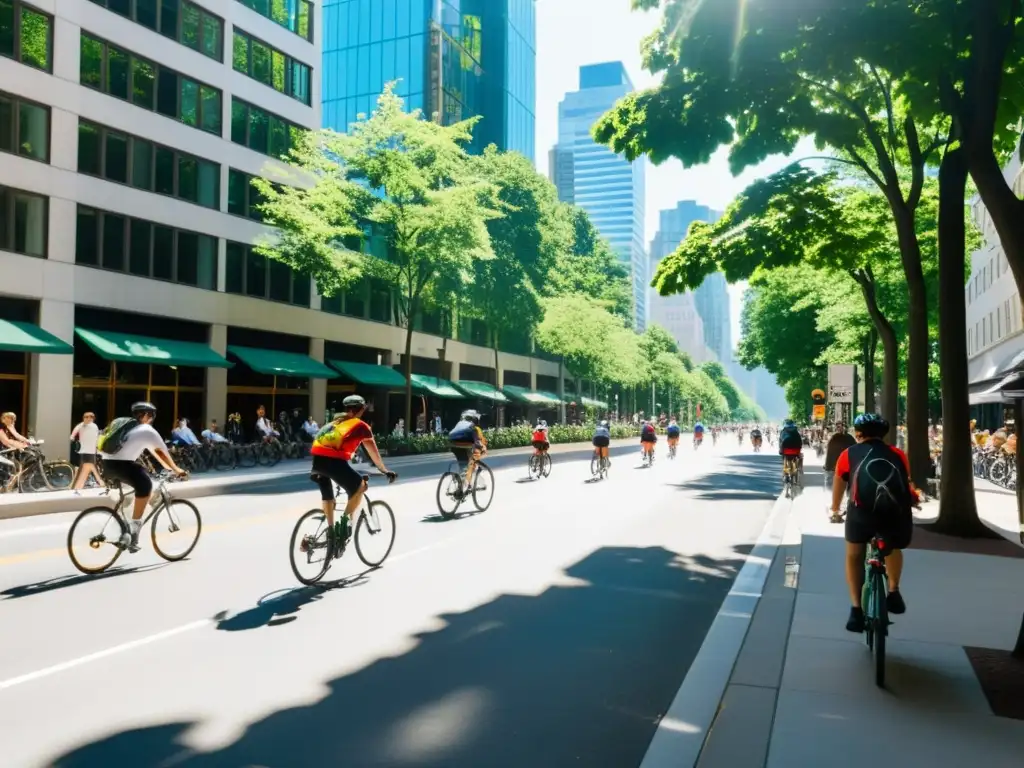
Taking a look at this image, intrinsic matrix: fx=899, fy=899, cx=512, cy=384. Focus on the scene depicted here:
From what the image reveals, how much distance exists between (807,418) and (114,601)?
7798 cm

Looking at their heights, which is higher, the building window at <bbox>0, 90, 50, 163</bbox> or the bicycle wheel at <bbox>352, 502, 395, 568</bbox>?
the building window at <bbox>0, 90, 50, 163</bbox>

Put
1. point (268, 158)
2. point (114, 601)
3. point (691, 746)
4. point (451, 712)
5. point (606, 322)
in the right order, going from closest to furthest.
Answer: point (691, 746) < point (451, 712) < point (114, 601) < point (268, 158) < point (606, 322)

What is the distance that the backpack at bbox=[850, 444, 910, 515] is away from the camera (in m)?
6.01

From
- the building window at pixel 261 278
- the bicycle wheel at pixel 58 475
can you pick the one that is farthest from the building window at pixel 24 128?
the bicycle wheel at pixel 58 475

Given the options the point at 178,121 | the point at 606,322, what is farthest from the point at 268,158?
the point at 606,322

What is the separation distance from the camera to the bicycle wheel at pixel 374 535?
9.50 m

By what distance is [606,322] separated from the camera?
57.2 meters

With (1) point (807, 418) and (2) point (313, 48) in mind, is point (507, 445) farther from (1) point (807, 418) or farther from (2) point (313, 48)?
(1) point (807, 418)

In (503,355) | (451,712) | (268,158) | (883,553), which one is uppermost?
(268,158)

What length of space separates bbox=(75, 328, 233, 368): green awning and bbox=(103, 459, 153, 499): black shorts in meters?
19.1

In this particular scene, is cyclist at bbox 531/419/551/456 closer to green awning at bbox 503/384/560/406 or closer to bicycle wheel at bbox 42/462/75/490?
bicycle wheel at bbox 42/462/75/490

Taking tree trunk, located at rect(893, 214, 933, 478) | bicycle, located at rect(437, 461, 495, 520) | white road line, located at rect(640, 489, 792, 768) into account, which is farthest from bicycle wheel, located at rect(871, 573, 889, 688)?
tree trunk, located at rect(893, 214, 933, 478)

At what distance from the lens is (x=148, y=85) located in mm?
30281

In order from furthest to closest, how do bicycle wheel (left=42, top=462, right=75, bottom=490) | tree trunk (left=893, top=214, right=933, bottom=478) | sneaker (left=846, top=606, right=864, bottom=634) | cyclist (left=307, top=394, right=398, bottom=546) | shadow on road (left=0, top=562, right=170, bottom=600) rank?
bicycle wheel (left=42, top=462, right=75, bottom=490), tree trunk (left=893, top=214, right=933, bottom=478), cyclist (left=307, top=394, right=398, bottom=546), shadow on road (left=0, top=562, right=170, bottom=600), sneaker (left=846, top=606, right=864, bottom=634)
